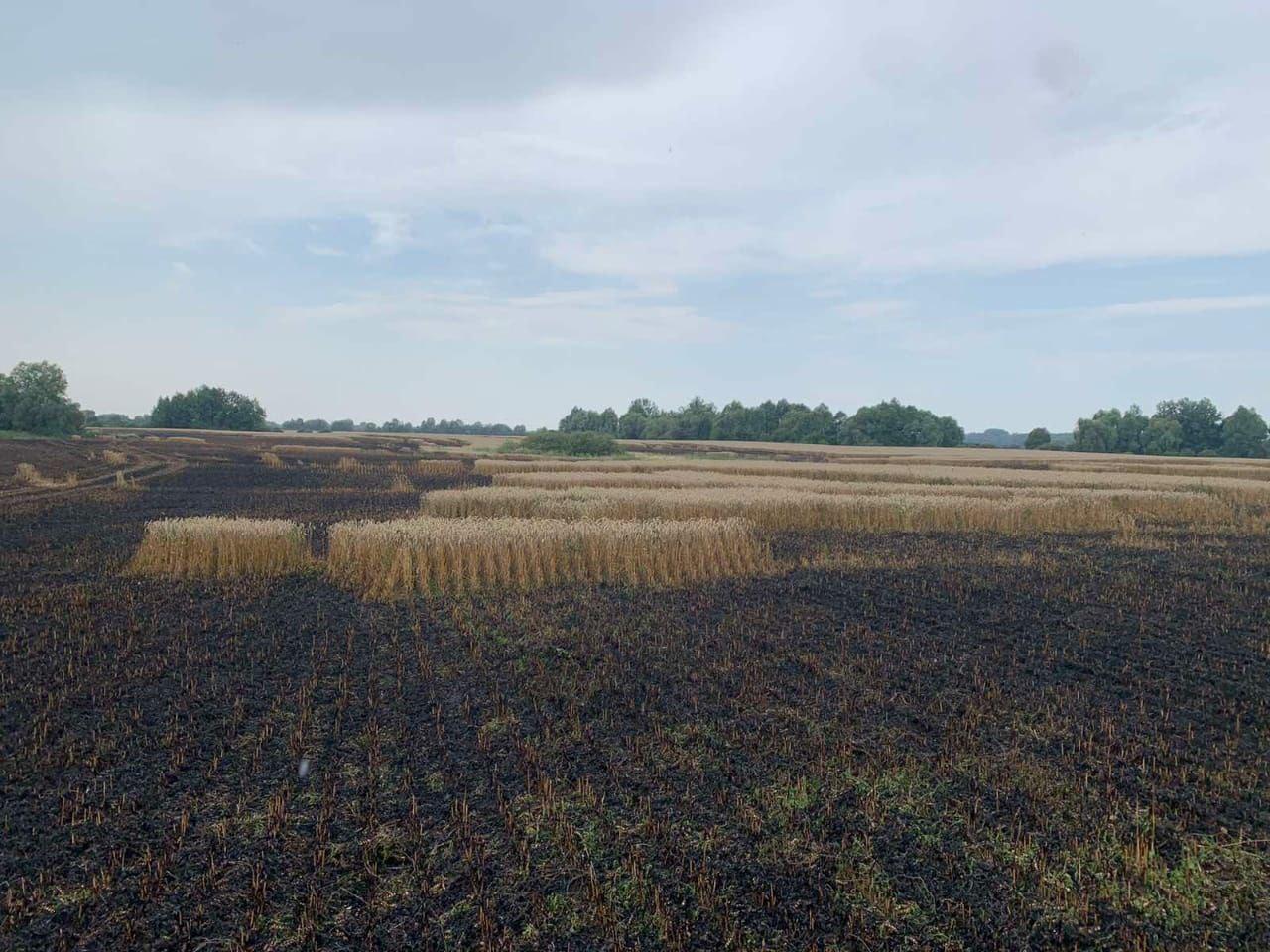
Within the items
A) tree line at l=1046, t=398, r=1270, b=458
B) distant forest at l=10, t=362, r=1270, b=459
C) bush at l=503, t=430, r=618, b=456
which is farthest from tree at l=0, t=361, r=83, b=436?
tree line at l=1046, t=398, r=1270, b=458

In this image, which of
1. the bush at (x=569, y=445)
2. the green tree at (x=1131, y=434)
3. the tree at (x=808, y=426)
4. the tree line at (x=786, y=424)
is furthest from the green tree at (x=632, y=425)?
the green tree at (x=1131, y=434)

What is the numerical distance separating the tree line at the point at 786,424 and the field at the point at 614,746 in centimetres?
8967

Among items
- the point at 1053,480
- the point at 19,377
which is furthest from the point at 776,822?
the point at 19,377

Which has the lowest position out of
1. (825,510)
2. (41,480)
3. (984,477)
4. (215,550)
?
(215,550)

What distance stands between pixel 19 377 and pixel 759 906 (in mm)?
98044

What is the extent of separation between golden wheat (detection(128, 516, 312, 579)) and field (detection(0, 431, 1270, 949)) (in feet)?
0.23

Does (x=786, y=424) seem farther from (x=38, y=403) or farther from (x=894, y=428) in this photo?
(x=38, y=403)

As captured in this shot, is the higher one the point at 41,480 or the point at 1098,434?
the point at 1098,434

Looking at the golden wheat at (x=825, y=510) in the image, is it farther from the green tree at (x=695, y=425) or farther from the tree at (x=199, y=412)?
the tree at (x=199, y=412)

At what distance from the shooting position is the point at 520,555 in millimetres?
15781

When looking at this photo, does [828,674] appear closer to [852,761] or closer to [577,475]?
[852,761]

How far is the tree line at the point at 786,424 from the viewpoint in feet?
344

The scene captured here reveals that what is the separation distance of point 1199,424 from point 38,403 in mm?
139696

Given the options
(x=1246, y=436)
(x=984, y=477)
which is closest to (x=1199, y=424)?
(x=1246, y=436)
